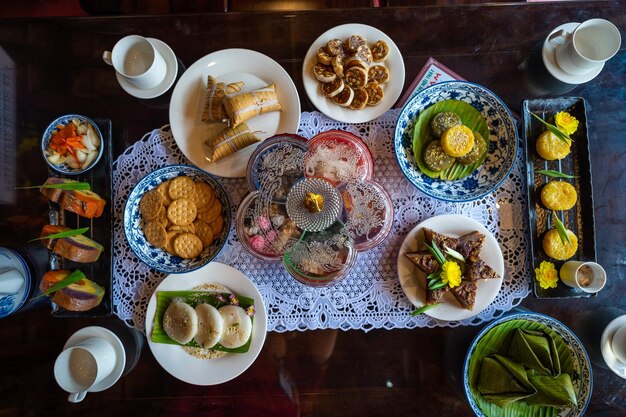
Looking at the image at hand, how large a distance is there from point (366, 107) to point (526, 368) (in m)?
1.13

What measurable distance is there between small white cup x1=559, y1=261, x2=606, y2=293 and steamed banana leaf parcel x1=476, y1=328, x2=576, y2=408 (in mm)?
217

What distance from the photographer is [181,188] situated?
1578mm

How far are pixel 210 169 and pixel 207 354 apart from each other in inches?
27.5

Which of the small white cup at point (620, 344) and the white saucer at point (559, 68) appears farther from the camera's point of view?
the white saucer at point (559, 68)

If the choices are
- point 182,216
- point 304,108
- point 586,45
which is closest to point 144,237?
point 182,216

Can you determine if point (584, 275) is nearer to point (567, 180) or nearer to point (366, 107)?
point (567, 180)

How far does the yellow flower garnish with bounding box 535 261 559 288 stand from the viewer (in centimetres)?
159

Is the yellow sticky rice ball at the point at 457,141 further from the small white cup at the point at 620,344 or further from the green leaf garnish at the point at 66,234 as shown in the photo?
the green leaf garnish at the point at 66,234

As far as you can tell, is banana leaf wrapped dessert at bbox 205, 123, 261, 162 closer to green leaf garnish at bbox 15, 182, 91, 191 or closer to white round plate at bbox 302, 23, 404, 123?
white round plate at bbox 302, 23, 404, 123

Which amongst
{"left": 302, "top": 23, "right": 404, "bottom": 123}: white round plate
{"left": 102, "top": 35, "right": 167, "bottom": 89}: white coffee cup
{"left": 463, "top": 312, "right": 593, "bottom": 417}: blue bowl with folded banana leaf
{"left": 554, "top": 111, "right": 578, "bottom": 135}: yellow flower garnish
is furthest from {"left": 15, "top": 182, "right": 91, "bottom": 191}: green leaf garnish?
{"left": 554, "top": 111, "right": 578, "bottom": 135}: yellow flower garnish

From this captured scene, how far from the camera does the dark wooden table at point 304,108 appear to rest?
5.43 feet

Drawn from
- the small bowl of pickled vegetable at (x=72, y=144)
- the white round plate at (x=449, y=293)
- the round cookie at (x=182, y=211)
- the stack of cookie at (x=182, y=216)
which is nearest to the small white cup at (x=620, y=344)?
the white round plate at (x=449, y=293)

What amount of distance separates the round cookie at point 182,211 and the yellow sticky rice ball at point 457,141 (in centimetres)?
96

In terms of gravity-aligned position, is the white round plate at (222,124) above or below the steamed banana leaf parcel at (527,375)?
above
